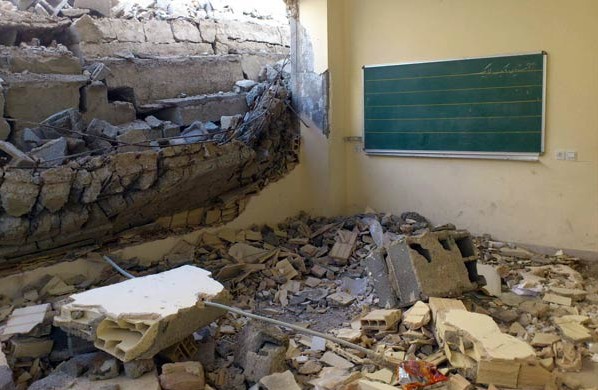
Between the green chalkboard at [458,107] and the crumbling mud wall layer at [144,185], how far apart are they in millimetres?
1285

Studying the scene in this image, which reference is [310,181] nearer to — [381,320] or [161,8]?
[161,8]

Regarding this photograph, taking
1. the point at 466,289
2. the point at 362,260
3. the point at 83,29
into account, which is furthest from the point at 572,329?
the point at 83,29

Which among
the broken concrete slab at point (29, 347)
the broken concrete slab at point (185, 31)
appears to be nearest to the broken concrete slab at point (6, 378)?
the broken concrete slab at point (29, 347)

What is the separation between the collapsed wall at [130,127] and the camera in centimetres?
454

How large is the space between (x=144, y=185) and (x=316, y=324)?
2080mm

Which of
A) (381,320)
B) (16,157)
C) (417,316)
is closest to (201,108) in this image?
(16,157)

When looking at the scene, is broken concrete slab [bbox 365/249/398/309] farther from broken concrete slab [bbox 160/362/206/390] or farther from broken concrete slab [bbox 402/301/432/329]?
broken concrete slab [bbox 160/362/206/390]

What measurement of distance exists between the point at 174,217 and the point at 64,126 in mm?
1444

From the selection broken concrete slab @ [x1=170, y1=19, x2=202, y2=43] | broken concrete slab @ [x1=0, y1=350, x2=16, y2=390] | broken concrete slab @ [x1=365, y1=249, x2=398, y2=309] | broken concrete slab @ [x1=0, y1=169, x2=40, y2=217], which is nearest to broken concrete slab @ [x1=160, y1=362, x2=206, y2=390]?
broken concrete slab @ [x1=0, y1=350, x2=16, y2=390]

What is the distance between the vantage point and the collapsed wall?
454cm

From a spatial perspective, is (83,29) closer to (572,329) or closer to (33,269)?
(33,269)

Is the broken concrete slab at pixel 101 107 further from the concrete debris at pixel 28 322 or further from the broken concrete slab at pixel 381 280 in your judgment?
the broken concrete slab at pixel 381 280

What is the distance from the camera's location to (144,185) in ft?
16.4

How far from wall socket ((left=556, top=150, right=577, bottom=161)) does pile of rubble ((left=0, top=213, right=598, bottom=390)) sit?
105 centimetres
